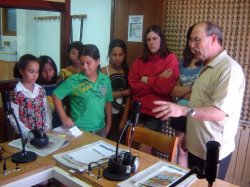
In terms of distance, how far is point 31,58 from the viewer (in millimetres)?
2146

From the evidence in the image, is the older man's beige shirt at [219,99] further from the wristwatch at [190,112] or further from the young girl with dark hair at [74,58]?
the young girl with dark hair at [74,58]

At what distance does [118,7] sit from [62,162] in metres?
2.32

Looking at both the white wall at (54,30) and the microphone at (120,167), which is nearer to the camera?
the microphone at (120,167)

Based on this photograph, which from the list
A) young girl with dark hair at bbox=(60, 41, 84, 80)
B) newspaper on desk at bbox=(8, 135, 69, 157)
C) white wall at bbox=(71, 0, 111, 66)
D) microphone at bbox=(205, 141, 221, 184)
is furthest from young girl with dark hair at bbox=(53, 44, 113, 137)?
white wall at bbox=(71, 0, 111, 66)

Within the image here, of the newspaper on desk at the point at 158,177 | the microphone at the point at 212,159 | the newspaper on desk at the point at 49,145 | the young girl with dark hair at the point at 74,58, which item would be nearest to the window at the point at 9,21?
the young girl with dark hair at the point at 74,58

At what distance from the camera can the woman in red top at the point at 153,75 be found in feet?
7.61

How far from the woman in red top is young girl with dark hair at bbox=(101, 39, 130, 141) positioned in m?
0.21

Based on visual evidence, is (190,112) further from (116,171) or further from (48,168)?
(48,168)

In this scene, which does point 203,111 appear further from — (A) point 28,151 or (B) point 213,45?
(A) point 28,151

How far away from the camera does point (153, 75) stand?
94.3 inches

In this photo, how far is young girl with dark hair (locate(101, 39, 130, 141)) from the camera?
2.61m

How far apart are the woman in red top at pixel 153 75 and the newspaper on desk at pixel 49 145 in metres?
0.89

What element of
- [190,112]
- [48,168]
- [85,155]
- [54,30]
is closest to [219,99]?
[190,112]

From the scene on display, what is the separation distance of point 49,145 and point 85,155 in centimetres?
26
